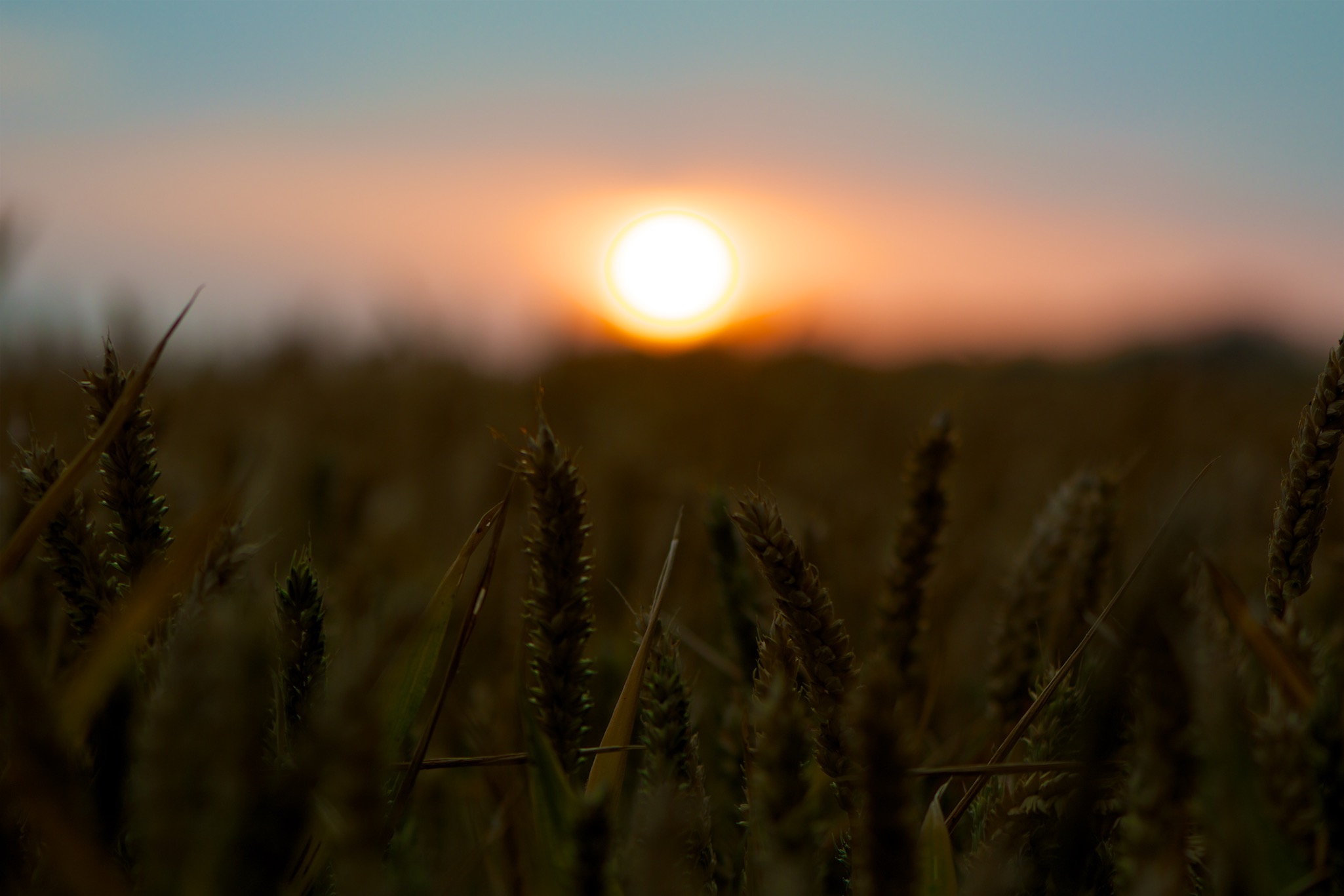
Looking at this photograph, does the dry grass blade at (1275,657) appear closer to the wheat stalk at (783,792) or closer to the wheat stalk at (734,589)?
the wheat stalk at (783,792)

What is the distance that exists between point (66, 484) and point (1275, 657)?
2.23 ft

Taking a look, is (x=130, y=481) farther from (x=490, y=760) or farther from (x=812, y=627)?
(x=812, y=627)

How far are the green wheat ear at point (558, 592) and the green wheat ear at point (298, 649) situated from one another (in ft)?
0.42

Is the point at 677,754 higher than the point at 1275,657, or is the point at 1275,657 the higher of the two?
the point at 1275,657

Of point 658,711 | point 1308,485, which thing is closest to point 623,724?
point 658,711

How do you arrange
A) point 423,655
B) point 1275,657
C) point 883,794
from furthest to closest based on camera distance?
point 423,655 < point 1275,657 < point 883,794

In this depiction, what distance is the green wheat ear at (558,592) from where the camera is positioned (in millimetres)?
533

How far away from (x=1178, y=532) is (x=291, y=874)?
51 centimetres

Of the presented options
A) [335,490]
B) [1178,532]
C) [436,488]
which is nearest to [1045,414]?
[436,488]

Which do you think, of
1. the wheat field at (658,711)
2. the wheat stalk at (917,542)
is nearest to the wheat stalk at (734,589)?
the wheat field at (658,711)

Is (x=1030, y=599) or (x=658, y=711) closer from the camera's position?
(x=658, y=711)

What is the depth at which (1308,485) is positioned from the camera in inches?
22.8

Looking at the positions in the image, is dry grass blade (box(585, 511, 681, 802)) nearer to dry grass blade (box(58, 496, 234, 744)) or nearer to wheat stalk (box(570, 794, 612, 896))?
wheat stalk (box(570, 794, 612, 896))

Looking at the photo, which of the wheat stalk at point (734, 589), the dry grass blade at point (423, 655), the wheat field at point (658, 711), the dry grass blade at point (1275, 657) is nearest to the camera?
the wheat field at point (658, 711)
